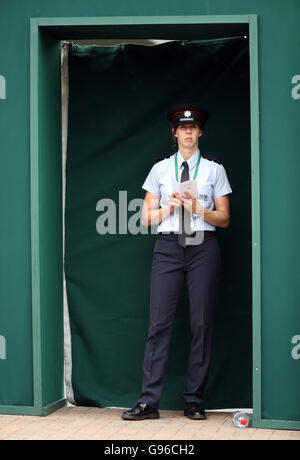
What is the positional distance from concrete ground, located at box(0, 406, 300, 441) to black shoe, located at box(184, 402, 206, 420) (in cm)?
4

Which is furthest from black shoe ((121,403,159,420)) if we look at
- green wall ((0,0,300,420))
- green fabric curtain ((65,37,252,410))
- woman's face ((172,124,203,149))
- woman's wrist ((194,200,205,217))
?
woman's face ((172,124,203,149))

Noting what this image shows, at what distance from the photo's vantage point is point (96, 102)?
18.8 ft

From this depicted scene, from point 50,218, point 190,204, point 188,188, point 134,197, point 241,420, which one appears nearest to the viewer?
point 241,420

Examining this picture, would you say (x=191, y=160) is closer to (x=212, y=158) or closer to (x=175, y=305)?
(x=212, y=158)

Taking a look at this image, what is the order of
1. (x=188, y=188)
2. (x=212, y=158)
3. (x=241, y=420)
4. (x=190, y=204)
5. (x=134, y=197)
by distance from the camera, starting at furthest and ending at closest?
(x=134, y=197) < (x=212, y=158) < (x=188, y=188) < (x=190, y=204) < (x=241, y=420)

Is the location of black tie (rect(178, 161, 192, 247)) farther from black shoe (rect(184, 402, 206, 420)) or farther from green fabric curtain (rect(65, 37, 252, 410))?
black shoe (rect(184, 402, 206, 420))

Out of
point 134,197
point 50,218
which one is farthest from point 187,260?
point 50,218

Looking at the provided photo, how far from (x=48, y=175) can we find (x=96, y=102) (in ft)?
2.32

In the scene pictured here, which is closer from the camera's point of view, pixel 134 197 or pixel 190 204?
pixel 190 204

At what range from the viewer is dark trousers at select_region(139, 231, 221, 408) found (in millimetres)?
5109

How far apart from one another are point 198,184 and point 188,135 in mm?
317

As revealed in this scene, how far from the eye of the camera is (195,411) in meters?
5.18
